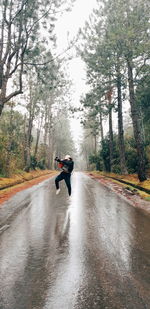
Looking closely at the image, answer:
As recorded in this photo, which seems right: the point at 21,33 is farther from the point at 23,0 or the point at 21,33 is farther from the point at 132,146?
the point at 132,146

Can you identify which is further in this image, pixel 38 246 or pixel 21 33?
pixel 21 33

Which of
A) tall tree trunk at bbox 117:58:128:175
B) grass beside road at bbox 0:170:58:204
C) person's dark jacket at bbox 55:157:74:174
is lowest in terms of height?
grass beside road at bbox 0:170:58:204

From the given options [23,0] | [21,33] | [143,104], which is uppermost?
[23,0]

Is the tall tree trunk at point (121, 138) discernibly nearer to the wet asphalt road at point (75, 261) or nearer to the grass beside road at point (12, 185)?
the grass beside road at point (12, 185)

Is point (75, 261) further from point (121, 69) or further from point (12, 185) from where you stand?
point (121, 69)

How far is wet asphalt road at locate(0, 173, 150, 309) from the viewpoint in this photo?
10.3ft

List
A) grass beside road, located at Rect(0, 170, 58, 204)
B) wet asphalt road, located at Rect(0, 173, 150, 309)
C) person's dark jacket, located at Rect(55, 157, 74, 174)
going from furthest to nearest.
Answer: grass beside road, located at Rect(0, 170, 58, 204)
person's dark jacket, located at Rect(55, 157, 74, 174)
wet asphalt road, located at Rect(0, 173, 150, 309)

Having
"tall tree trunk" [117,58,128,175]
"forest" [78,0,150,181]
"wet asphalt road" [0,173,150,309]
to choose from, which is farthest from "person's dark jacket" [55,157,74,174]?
"tall tree trunk" [117,58,128,175]

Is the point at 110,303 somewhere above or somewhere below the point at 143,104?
below

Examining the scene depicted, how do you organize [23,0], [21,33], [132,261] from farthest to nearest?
[21,33]
[23,0]
[132,261]

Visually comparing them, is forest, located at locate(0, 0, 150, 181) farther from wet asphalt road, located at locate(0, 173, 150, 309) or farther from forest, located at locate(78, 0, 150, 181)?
wet asphalt road, located at locate(0, 173, 150, 309)

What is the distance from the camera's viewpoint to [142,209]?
9164 millimetres

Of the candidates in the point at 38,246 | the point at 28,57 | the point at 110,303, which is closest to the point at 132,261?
the point at 110,303

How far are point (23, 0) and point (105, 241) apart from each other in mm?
14879
